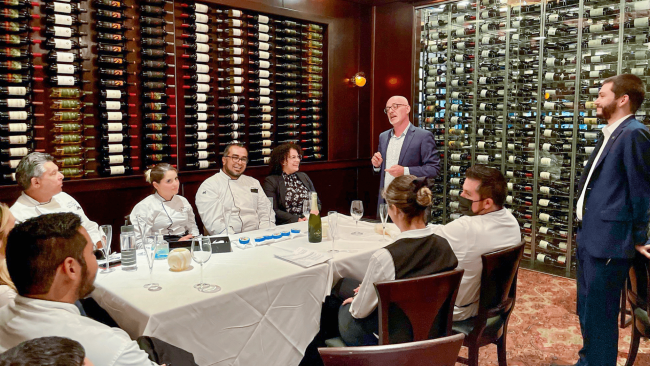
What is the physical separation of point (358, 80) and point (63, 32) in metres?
3.45

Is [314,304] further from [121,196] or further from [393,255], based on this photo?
[121,196]

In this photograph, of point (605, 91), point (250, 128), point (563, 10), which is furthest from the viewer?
point (250, 128)

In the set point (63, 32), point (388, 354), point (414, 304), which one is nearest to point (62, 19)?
point (63, 32)

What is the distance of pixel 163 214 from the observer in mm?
3408

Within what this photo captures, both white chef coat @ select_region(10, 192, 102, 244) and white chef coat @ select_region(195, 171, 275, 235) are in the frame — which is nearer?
white chef coat @ select_region(10, 192, 102, 244)

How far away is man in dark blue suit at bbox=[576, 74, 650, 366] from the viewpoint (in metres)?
2.55

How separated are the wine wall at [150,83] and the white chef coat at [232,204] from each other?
1.04 metres

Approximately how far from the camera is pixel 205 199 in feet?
12.4

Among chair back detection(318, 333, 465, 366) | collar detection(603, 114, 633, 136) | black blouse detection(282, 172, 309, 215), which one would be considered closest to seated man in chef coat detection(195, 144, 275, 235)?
black blouse detection(282, 172, 309, 215)

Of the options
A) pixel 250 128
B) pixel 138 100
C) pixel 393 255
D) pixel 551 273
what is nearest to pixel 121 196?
pixel 138 100

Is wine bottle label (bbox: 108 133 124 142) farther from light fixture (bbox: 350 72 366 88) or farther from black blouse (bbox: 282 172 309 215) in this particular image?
light fixture (bbox: 350 72 366 88)

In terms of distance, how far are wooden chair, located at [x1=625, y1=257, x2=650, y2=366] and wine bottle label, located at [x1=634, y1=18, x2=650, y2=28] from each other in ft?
9.08

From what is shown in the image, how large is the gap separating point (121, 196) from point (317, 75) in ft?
9.08

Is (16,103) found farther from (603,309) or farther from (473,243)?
(603,309)
